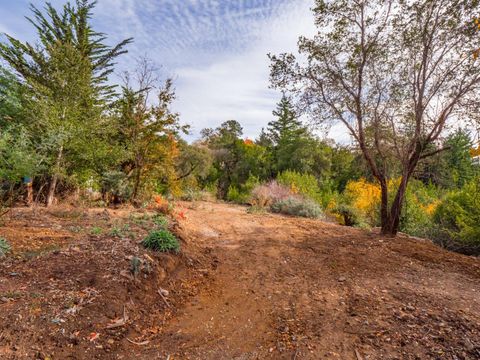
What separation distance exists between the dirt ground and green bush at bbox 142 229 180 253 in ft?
0.50

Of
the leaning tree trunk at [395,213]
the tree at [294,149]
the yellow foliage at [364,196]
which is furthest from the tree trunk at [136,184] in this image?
the tree at [294,149]

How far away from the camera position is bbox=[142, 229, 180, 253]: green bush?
3826mm

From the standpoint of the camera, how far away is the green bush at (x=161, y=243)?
3.83 metres

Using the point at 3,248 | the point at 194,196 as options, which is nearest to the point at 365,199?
the point at 194,196

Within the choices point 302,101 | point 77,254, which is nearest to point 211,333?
point 77,254

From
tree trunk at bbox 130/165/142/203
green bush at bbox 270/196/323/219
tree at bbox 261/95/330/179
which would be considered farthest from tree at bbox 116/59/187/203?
tree at bbox 261/95/330/179

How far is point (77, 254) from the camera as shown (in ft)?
10.9

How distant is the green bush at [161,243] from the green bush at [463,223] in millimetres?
6233

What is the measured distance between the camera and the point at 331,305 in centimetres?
291

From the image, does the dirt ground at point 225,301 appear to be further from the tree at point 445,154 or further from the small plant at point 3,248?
the tree at point 445,154

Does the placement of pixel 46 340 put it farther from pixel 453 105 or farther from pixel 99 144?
pixel 453 105

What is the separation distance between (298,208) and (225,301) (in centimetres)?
708

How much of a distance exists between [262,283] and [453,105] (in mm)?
5132

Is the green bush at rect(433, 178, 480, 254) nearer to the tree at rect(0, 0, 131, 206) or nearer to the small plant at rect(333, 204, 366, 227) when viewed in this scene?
the small plant at rect(333, 204, 366, 227)
